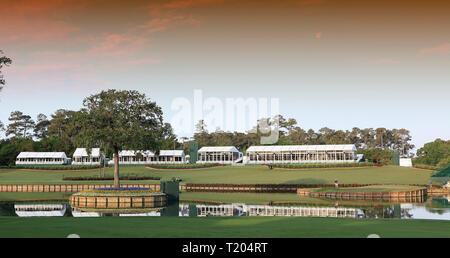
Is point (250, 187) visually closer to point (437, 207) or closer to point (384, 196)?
point (384, 196)

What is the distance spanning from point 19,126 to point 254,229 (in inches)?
6203

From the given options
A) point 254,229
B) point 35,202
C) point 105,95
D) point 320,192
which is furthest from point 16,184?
point 254,229

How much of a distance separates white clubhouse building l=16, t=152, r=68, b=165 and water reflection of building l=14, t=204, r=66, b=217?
233 ft

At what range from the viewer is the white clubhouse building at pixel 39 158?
10319 cm

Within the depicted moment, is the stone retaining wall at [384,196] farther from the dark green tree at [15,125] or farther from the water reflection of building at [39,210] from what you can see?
the dark green tree at [15,125]

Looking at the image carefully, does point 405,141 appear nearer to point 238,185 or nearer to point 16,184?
point 238,185

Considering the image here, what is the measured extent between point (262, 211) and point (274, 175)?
36340mm

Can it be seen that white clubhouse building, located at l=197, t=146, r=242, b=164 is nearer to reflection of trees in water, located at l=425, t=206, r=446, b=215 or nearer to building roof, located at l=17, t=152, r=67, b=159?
building roof, located at l=17, t=152, r=67, b=159

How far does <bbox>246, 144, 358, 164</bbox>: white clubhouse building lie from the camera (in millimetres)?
87750

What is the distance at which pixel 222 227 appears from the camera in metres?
17.9

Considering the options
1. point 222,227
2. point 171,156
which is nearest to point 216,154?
point 171,156

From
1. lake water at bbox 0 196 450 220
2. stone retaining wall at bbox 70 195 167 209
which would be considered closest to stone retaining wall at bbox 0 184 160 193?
lake water at bbox 0 196 450 220

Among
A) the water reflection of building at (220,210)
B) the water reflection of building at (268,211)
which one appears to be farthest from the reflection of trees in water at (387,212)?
the water reflection of building at (220,210)
